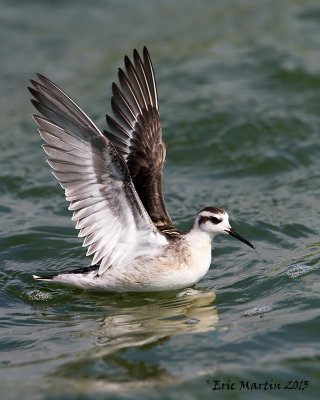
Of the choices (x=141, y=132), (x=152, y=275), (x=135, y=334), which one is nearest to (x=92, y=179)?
(x=152, y=275)

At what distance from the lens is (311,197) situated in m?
12.6

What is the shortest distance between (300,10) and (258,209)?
7.61m

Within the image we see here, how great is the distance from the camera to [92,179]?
907 cm

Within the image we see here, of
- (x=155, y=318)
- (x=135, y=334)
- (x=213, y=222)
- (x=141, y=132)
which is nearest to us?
(x=135, y=334)

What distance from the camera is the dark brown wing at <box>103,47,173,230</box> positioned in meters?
10.3

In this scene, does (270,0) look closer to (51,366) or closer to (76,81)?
(76,81)

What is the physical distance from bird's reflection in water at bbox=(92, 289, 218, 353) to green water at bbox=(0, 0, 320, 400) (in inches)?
1.2

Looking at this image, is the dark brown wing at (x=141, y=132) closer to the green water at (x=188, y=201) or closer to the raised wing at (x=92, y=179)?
the raised wing at (x=92, y=179)

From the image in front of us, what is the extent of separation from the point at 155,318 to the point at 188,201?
396cm

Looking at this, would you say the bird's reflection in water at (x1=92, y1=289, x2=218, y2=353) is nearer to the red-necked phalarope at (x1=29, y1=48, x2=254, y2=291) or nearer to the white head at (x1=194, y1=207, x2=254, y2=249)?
the red-necked phalarope at (x1=29, y1=48, x2=254, y2=291)

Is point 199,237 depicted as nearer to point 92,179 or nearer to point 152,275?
point 152,275

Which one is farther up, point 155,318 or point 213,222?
point 213,222

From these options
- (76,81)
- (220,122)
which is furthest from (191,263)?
(76,81)

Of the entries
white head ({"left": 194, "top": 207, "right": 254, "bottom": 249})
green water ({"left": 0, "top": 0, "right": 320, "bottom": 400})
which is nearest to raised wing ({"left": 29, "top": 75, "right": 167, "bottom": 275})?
white head ({"left": 194, "top": 207, "right": 254, "bottom": 249})
